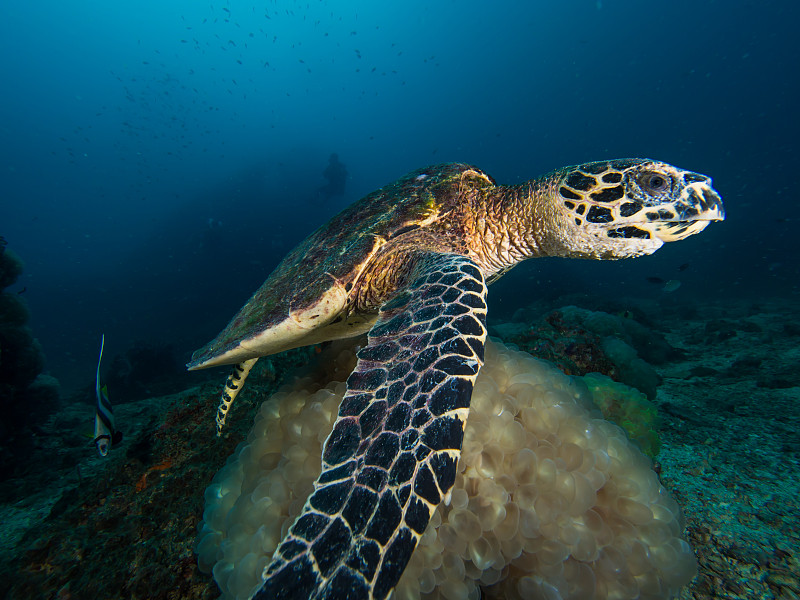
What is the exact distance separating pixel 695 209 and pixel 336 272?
8.33ft

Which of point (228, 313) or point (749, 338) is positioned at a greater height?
point (749, 338)

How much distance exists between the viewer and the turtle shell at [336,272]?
208 cm

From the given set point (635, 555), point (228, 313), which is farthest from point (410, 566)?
point (228, 313)

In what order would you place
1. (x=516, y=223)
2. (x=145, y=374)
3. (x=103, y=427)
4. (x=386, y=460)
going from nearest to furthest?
(x=386, y=460) → (x=103, y=427) → (x=516, y=223) → (x=145, y=374)

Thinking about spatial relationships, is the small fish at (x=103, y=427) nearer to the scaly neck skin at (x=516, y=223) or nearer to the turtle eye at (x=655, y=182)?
the scaly neck skin at (x=516, y=223)

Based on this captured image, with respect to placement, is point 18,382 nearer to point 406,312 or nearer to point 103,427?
point 103,427

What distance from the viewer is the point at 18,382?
559cm

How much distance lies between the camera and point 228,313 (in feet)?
77.5

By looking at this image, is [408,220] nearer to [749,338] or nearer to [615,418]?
[615,418]

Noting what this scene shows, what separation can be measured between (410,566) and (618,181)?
2779 millimetres

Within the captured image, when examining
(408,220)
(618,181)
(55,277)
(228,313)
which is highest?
(408,220)

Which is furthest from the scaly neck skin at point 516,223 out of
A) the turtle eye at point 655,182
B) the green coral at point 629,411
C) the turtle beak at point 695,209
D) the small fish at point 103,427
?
the small fish at point 103,427

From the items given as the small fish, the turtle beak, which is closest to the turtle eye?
the turtle beak

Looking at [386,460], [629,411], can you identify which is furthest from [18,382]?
[629,411]
